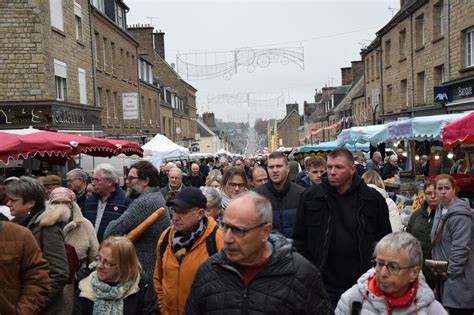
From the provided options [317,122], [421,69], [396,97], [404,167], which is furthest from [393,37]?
[317,122]

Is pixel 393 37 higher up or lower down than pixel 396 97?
higher up

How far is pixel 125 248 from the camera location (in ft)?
11.8

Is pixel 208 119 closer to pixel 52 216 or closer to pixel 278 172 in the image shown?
pixel 278 172

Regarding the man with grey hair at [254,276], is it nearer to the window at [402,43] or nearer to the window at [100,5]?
the window at [100,5]

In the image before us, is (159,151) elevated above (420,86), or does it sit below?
below

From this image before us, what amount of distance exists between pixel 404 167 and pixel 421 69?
19.0 ft

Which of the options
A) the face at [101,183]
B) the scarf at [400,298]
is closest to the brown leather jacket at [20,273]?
the face at [101,183]

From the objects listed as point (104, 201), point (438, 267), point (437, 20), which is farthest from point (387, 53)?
point (104, 201)

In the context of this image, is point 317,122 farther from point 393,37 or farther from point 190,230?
point 190,230

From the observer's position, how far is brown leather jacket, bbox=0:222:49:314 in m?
3.31

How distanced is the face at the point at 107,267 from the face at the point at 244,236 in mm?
1396

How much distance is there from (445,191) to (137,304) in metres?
3.31

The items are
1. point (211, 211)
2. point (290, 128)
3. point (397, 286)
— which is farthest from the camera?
point (290, 128)

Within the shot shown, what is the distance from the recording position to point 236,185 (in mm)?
5883
